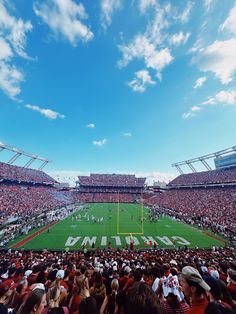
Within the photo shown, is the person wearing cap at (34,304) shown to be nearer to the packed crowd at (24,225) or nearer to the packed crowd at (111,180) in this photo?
the packed crowd at (24,225)

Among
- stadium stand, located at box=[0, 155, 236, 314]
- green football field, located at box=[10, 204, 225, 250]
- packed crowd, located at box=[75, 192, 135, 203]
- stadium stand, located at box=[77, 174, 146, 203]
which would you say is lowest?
green football field, located at box=[10, 204, 225, 250]

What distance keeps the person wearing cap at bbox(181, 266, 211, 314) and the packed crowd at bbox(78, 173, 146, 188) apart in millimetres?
76910

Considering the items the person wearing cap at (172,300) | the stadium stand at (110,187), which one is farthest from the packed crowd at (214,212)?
the stadium stand at (110,187)

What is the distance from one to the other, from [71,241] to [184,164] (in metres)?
66.1

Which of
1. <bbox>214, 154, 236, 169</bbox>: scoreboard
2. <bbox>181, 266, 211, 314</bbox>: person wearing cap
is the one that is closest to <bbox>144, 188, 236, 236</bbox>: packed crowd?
<bbox>214, 154, 236, 169</bbox>: scoreboard

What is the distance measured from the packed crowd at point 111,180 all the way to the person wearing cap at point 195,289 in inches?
3028

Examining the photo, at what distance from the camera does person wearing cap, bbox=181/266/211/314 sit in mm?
2264

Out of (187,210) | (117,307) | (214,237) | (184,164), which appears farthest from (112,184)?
(117,307)

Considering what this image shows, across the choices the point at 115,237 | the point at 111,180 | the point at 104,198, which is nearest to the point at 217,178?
the point at 104,198

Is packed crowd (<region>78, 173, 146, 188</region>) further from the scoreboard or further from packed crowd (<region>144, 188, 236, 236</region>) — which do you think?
packed crowd (<region>144, 188, 236, 236</region>)

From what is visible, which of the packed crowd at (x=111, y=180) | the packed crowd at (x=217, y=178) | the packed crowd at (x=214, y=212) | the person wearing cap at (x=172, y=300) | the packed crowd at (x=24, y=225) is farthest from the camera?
the packed crowd at (x=111, y=180)

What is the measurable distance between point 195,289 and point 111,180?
80630 mm

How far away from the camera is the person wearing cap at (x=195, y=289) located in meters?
2.26

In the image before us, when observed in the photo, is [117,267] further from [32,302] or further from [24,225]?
[24,225]
